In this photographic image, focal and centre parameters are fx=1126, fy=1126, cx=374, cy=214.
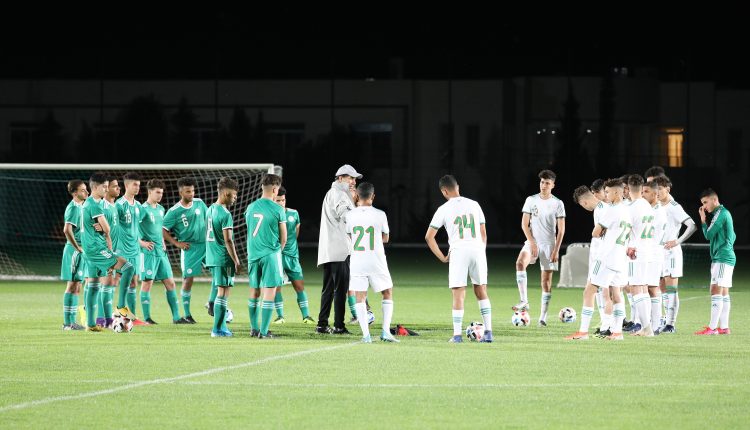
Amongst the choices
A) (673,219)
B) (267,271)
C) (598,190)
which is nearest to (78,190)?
(267,271)

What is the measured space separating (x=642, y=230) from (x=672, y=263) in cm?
117

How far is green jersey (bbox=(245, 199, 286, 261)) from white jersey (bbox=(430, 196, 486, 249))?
72.9 inches

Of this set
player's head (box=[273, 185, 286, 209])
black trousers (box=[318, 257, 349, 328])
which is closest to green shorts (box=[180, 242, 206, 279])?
player's head (box=[273, 185, 286, 209])

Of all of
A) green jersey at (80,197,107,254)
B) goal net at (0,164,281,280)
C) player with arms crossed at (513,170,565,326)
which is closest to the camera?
green jersey at (80,197,107,254)

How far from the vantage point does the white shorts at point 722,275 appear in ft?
46.9

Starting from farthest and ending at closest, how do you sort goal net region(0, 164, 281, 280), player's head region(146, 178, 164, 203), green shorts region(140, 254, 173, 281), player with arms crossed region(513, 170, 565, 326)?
goal net region(0, 164, 281, 280) → green shorts region(140, 254, 173, 281) → player's head region(146, 178, 164, 203) → player with arms crossed region(513, 170, 565, 326)

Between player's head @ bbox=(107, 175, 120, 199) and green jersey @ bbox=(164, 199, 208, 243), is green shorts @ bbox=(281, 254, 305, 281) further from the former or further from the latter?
player's head @ bbox=(107, 175, 120, 199)

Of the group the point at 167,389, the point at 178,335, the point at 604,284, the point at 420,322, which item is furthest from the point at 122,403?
the point at 420,322

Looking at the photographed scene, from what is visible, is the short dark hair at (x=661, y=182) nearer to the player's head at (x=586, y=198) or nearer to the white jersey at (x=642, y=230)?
the white jersey at (x=642, y=230)

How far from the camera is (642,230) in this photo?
1368cm

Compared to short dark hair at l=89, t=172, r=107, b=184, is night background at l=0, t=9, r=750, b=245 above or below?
above

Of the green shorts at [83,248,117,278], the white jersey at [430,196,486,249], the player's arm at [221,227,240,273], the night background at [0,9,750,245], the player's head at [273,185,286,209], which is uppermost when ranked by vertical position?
the night background at [0,9,750,245]

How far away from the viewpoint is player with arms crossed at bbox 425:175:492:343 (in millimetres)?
12727

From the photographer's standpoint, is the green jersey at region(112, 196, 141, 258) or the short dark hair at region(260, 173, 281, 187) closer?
the short dark hair at region(260, 173, 281, 187)
